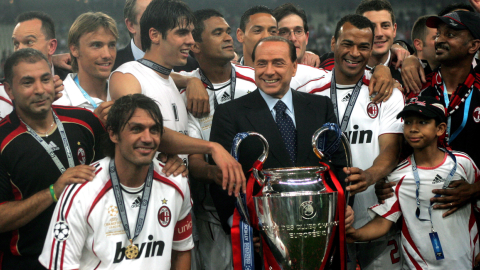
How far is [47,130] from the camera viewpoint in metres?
2.55

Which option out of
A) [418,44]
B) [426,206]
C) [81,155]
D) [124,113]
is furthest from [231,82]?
[418,44]

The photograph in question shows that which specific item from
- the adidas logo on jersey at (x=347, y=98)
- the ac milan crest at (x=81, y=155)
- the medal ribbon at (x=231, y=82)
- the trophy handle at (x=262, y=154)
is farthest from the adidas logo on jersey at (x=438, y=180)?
the ac milan crest at (x=81, y=155)

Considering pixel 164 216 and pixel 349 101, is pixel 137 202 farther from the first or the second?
pixel 349 101

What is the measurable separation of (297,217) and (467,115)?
164 cm

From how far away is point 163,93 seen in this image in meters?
2.88

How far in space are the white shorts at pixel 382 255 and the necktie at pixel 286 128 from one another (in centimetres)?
95

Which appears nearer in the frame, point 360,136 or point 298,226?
point 298,226

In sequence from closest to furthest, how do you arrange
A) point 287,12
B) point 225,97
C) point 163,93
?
point 163,93 < point 225,97 < point 287,12

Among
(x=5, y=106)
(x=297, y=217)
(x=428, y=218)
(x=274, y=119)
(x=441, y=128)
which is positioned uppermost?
(x=5, y=106)

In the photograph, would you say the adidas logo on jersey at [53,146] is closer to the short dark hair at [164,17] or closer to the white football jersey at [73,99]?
the white football jersey at [73,99]

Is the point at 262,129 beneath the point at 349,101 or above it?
beneath

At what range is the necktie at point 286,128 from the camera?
2.54 meters

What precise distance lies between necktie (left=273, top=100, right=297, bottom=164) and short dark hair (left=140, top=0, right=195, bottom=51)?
88cm

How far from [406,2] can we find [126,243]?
342 inches
